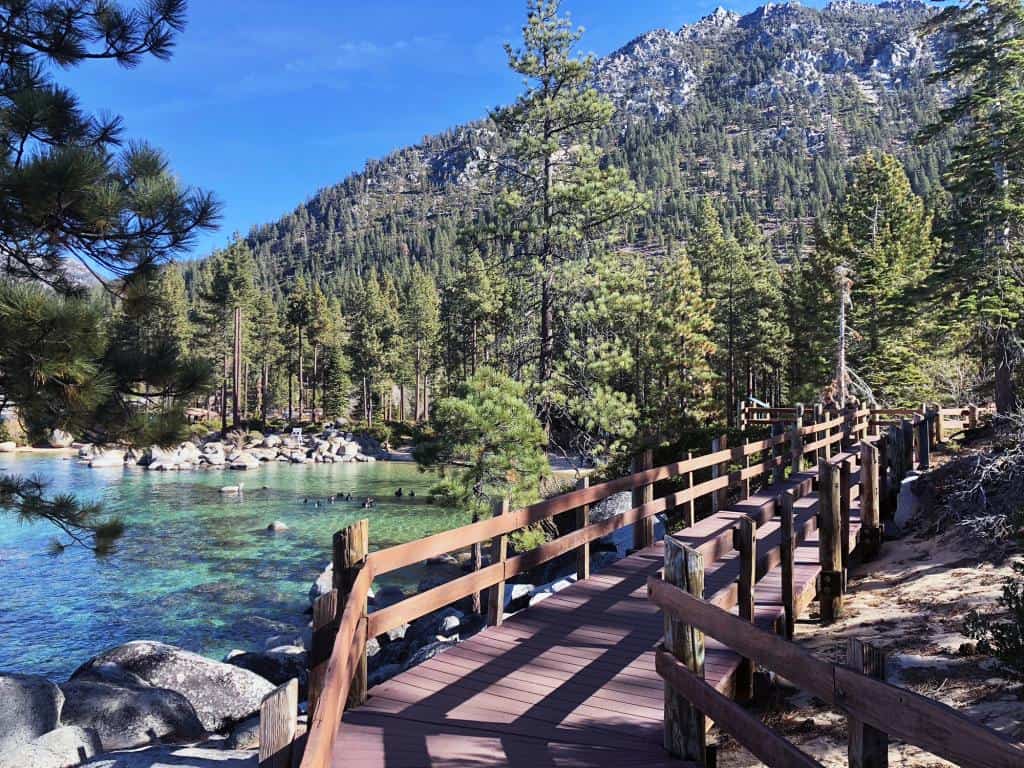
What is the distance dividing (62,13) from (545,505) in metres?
7.57

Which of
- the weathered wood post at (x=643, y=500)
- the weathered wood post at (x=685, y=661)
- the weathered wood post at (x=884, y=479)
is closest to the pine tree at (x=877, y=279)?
the weathered wood post at (x=884, y=479)

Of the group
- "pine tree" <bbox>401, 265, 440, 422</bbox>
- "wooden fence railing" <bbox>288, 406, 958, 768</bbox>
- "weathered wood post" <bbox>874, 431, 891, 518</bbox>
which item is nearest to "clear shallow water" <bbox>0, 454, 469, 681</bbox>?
"wooden fence railing" <bbox>288, 406, 958, 768</bbox>

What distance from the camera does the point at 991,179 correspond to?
2152 centimetres

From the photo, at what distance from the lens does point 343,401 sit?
222ft

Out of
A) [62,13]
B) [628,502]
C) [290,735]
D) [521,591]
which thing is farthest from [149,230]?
[628,502]

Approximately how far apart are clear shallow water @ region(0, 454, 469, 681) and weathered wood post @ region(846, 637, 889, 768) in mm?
8696

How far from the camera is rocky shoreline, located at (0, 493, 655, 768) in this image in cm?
609

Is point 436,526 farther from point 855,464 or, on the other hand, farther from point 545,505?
point 545,505

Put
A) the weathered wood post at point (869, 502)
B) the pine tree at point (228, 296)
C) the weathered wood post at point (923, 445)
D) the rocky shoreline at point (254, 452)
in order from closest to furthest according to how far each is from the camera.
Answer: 1. the weathered wood post at point (869, 502)
2. the weathered wood post at point (923, 445)
3. the rocky shoreline at point (254, 452)
4. the pine tree at point (228, 296)

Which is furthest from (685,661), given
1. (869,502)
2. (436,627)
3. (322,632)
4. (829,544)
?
(436,627)

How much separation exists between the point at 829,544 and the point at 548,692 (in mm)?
3445

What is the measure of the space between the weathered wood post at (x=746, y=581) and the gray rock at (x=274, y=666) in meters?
8.54

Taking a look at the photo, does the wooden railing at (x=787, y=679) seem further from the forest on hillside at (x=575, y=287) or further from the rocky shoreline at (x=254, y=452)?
the rocky shoreline at (x=254, y=452)

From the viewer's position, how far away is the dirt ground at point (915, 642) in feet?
15.1
